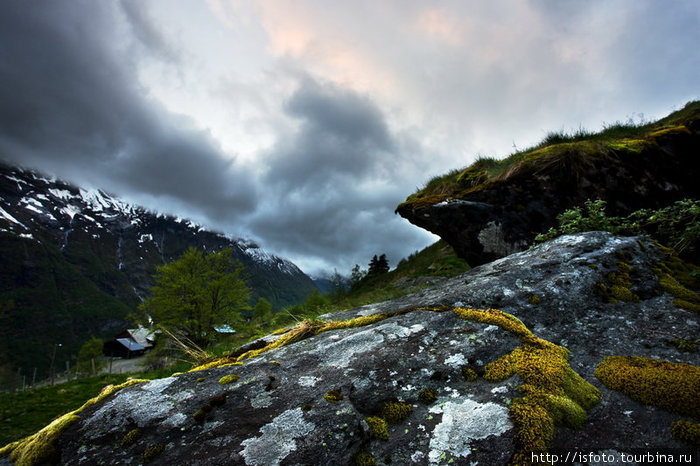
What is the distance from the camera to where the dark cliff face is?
9.01 m

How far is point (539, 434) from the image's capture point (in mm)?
2141

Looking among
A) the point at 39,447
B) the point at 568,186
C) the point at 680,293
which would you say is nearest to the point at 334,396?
the point at 39,447

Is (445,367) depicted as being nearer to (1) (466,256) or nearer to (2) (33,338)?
(1) (466,256)

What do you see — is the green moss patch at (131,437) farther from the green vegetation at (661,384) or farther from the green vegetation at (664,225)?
the green vegetation at (664,225)

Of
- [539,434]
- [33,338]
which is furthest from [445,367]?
[33,338]

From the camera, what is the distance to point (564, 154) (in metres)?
9.84

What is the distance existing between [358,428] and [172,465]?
141cm

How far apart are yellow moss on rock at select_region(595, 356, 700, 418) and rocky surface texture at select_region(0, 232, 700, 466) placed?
0.08ft

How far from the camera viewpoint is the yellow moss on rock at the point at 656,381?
88.3 inches

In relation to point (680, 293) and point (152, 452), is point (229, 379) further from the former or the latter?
point (680, 293)

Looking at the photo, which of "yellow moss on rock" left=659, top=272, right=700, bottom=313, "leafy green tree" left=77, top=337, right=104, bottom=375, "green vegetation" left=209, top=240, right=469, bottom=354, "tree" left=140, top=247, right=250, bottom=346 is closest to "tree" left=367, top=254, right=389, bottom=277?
"green vegetation" left=209, top=240, right=469, bottom=354

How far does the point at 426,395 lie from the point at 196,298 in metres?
26.6

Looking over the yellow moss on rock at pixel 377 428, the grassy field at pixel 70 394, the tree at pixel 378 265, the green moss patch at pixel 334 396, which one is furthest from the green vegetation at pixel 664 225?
the tree at pixel 378 265

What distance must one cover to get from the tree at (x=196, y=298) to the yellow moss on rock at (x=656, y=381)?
87.9ft
